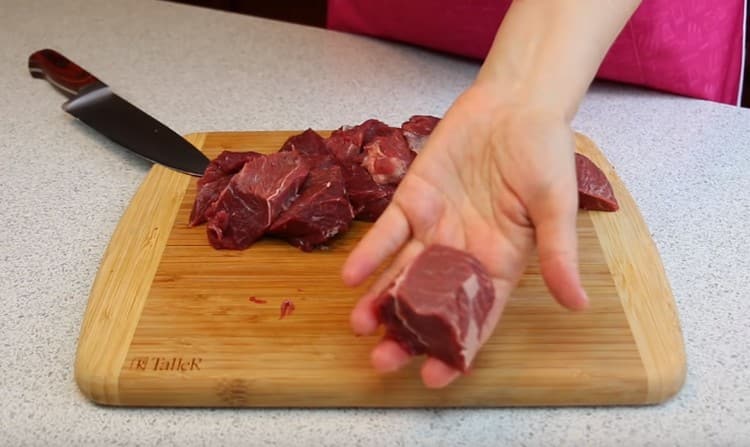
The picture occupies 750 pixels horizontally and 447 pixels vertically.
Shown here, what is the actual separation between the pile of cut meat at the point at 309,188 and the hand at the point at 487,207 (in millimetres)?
355

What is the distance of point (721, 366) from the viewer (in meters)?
1.57

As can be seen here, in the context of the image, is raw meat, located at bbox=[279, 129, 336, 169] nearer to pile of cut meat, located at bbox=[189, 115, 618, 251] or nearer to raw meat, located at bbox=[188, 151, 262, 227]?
pile of cut meat, located at bbox=[189, 115, 618, 251]

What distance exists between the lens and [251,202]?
1.87 m

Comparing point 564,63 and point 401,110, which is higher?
point 564,63

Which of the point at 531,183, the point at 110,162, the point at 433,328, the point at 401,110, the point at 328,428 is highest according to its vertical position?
the point at 531,183

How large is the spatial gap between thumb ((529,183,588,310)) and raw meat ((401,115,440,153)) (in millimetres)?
726

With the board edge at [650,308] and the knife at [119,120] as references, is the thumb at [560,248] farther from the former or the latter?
the knife at [119,120]

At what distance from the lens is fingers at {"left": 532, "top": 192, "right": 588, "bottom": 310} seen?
1.29 meters

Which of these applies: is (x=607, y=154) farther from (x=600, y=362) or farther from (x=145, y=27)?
(x=145, y=27)

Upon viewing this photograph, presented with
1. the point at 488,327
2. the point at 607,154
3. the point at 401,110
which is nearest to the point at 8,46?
the point at 401,110

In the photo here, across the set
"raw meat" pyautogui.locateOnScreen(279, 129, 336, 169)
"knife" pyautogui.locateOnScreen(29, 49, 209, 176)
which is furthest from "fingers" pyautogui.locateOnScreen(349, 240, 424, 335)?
"knife" pyautogui.locateOnScreen(29, 49, 209, 176)

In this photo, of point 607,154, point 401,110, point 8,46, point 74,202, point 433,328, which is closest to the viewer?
point 433,328

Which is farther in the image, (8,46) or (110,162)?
(8,46)

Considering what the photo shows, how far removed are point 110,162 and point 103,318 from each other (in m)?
0.91
